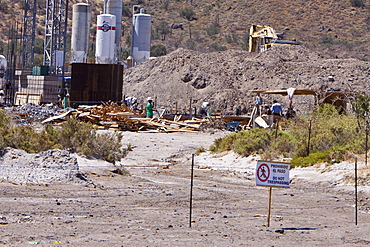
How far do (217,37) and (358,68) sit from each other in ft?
146

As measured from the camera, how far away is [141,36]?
6256cm

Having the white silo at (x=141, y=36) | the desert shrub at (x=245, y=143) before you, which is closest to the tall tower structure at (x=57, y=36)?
the white silo at (x=141, y=36)

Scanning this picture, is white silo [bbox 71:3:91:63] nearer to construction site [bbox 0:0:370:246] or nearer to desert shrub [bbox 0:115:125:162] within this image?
construction site [bbox 0:0:370:246]

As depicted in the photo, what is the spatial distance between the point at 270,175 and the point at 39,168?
5.61m

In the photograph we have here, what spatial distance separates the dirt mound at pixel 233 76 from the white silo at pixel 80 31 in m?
4.54

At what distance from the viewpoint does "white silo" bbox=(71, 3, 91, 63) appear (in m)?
56.6

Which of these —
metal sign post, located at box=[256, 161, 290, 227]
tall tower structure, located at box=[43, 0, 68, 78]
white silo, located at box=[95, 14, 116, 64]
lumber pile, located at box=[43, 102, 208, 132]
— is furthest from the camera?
white silo, located at box=[95, 14, 116, 64]

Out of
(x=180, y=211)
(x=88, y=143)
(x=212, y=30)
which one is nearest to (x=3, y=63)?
(x=88, y=143)

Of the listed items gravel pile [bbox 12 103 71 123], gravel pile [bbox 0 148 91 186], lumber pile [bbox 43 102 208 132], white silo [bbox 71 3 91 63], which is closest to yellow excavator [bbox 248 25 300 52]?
white silo [bbox 71 3 91 63]

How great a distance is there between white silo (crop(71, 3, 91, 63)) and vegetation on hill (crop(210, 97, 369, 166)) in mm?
36726

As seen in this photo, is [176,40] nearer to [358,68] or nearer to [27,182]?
[358,68]

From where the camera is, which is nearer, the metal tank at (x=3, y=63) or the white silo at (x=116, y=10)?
the metal tank at (x=3, y=63)

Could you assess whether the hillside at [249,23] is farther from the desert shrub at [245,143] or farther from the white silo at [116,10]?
the desert shrub at [245,143]

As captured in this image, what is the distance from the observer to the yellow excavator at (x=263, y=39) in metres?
58.2
